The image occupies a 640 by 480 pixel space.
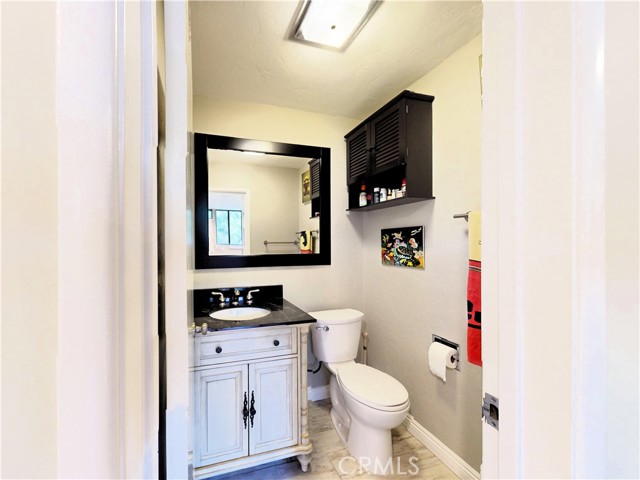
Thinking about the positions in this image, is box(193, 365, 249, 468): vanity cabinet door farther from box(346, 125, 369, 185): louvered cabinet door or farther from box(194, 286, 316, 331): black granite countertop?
box(346, 125, 369, 185): louvered cabinet door

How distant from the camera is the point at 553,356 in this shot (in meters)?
0.51

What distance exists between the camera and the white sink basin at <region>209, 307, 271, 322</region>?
6.32ft

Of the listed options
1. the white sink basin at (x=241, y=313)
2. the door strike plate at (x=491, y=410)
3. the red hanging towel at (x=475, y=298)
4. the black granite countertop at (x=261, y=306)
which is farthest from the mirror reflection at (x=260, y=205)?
the door strike plate at (x=491, y=410)

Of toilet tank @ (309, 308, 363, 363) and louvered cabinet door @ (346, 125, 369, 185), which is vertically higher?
louvered cabinet door @ (346, 125, 369, 185)

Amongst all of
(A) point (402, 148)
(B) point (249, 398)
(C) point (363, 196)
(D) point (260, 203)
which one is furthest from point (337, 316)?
(A) point (402, 148)

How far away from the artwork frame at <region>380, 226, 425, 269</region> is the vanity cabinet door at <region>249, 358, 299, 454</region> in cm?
99

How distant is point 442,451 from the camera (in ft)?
5.55

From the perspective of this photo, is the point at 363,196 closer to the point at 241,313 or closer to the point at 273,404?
the point at 241,313

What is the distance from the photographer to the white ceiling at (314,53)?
1.31 metres

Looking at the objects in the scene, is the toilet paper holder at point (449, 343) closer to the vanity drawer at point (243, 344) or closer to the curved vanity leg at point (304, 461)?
the vanity drawer at point (243, 344)

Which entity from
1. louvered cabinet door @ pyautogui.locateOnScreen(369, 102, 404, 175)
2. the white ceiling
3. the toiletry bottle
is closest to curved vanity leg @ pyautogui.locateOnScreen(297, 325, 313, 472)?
the toiletry bottle

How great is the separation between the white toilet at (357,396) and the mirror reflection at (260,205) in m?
0.64

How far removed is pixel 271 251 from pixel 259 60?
1.27 meters

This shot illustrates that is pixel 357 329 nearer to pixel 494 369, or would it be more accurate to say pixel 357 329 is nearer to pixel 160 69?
pixel 494 369
